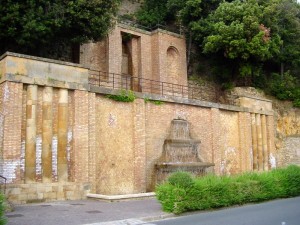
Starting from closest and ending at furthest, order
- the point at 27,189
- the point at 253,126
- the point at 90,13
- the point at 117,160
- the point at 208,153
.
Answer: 1. the point at 27,189
2. the point at 117,160
3. the point at 90,13
4. the point at 208,153
5. the point at 253,126

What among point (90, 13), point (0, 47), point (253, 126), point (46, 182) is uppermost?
point (90, 13)

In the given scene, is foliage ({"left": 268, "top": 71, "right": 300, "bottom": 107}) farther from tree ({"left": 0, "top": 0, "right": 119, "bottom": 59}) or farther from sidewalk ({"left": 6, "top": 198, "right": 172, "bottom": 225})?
sidewalk ({"left": 6, "top": 198, "right": 172, "bottom": 225})

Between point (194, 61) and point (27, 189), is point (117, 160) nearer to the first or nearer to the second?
point (27, 189)

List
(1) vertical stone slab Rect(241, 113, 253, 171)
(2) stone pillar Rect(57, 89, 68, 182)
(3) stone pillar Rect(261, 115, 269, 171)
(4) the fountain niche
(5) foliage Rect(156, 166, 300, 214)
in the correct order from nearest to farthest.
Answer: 1. (5) foliage Rect(156, 166, 300, 214)
2. (2) stone pillar Rect(57, 89, 68, 182)
3. (4) the fountain niche
4. (1) vertical stone slab Rect(241, 113, 253, 171)
5. (3) stone pillar Rect(261, 115, 269, 171)

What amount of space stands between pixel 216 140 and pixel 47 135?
11.2 meters

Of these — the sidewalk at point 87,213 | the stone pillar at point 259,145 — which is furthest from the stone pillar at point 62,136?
the stone pillar at point 259,145

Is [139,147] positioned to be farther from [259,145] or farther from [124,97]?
[259,145]

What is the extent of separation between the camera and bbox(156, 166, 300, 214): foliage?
1245 centimetres

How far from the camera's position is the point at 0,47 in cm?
2103

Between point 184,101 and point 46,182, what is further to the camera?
point 184,101

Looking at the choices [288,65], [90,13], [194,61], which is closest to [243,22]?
[194,61]

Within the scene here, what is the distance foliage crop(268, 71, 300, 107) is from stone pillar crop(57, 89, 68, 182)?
20.5 m

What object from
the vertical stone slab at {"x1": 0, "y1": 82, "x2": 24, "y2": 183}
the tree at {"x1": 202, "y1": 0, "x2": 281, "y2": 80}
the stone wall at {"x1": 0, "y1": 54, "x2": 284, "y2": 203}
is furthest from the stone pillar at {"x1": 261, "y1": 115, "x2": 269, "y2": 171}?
the vertical stone slab at {"x1": 0, "y1": 82, "x2": 24, "y2": 183}

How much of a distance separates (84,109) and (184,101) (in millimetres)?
6965
